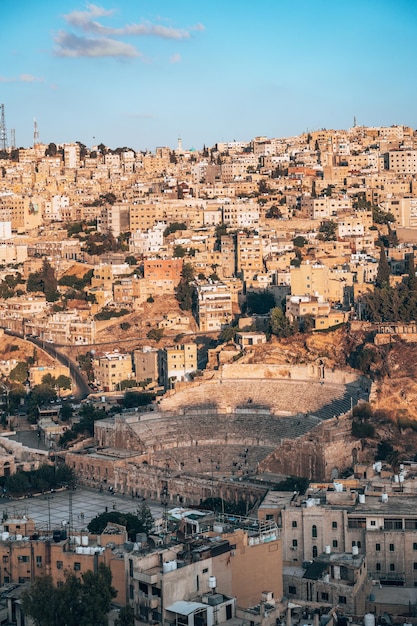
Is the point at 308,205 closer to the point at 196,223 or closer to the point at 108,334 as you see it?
the point at 196,223

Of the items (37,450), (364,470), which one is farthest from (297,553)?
(37,450)

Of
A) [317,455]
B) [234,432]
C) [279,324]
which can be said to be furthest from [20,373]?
[317,455]

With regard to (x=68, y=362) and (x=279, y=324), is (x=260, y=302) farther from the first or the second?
(x=68, y=362)

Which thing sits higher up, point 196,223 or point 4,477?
point 196,223

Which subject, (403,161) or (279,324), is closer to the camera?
(279,324)

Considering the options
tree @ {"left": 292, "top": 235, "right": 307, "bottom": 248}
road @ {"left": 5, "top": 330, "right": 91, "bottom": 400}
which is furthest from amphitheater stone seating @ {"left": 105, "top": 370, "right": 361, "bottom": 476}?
tree @ {"left": 292, "top": 235, "right": 307, "bottom": 248}
